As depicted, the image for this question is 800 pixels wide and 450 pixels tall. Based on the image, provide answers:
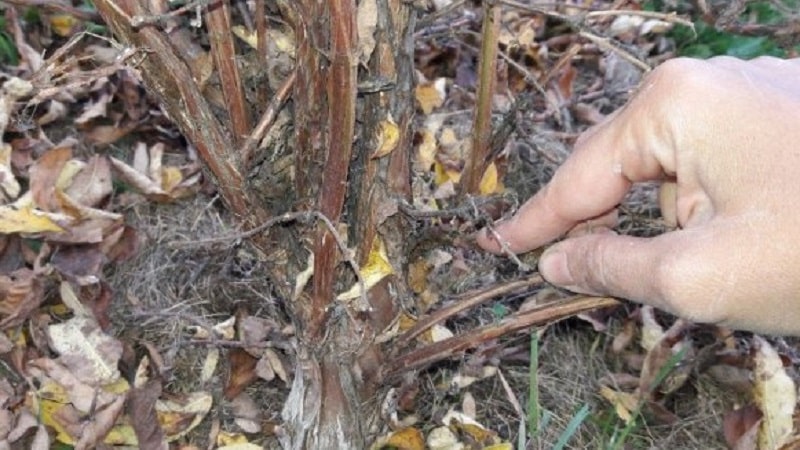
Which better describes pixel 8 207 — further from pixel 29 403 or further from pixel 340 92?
pixel 340 92

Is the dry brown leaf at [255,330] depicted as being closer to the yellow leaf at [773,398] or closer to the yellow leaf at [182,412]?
the yellow leaf at [182,412]

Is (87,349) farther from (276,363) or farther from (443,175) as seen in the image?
(443,175)

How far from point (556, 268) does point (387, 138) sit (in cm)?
32

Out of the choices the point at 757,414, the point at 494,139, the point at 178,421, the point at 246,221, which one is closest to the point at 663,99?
the point at 494,139

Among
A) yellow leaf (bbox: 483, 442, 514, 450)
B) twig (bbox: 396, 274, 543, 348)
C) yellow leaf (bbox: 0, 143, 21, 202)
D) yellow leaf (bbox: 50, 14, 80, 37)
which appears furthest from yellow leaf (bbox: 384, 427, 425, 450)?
yellow leaf (bbox: 50, 14, 80, 37)

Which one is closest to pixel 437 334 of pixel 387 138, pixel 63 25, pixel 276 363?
pixel 276 363

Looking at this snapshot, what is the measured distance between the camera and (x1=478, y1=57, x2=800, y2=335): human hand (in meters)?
1.08

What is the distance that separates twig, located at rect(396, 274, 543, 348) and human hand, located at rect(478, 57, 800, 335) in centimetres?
10

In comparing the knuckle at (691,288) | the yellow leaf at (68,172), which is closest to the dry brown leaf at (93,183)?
the yellow leaf at (68,172)

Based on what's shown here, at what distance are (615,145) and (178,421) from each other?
85 centimetres

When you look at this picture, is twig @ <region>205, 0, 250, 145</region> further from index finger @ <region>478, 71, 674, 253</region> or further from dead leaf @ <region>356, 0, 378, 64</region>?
index finger @ <region>478, 71, 674, 253</region>

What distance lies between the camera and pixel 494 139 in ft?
4.67

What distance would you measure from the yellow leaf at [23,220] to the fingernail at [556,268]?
87 cm

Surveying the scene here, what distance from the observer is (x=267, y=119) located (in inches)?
47.1
